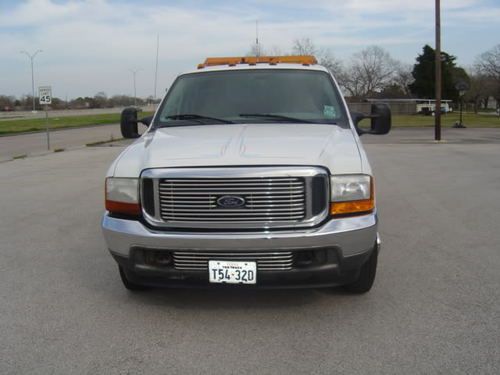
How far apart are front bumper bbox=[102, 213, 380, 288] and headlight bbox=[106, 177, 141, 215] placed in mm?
86

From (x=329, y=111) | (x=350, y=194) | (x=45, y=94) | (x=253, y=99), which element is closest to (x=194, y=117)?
(x=253, y=99)

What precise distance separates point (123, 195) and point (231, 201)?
31.5 inches

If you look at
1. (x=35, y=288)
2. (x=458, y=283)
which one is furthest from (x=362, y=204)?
(x=35, y=288)

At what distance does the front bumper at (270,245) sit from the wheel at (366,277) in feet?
1.07

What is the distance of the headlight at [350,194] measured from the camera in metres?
3.61

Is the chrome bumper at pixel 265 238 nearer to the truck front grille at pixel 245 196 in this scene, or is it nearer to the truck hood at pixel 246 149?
the truck front grille at pixel 245 196

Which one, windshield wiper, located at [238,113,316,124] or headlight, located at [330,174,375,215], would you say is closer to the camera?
headlight, located at [330,174,375,215]

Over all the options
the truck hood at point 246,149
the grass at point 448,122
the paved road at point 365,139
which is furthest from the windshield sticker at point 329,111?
the grass at point 448,122

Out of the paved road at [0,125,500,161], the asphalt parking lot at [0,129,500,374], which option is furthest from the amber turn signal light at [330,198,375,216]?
the paved road at [0,125,500,161]

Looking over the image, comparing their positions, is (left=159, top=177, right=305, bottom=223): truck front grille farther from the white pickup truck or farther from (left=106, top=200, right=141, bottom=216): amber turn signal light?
(left=106, top=200, right=141, bottom=216): amber turn signal light

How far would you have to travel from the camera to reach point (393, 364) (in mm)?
3203

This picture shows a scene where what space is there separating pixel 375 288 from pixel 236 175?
1.76 meters

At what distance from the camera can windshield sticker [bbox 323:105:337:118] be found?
487 cm

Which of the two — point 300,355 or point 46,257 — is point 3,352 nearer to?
point 300,355
